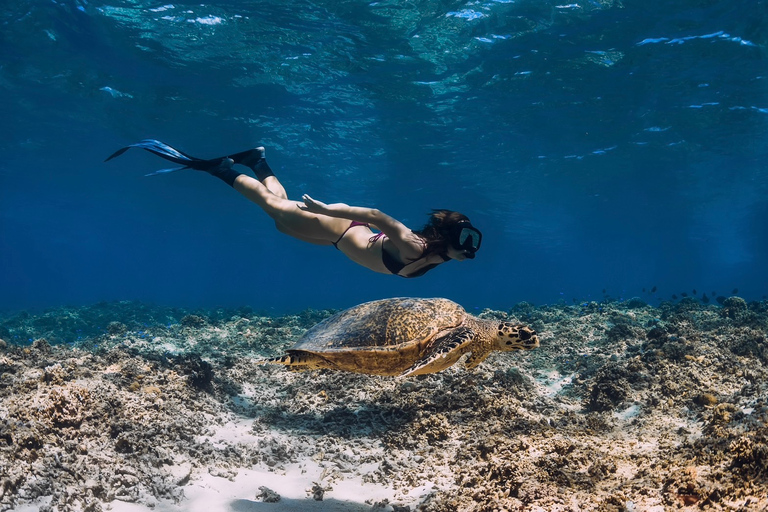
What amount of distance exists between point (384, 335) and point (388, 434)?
1.10 meters

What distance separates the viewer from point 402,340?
4457 mm

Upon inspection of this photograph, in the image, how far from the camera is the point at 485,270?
101m

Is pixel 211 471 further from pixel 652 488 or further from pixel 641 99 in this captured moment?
pixel 641 99

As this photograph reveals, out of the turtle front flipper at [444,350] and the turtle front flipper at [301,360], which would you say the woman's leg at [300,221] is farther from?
the turtle front flipper at [444,350]

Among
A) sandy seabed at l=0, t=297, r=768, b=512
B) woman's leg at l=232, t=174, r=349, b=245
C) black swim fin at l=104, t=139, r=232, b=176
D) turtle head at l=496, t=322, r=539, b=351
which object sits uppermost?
black swim fin at l=104, t=139, r=232, b=176

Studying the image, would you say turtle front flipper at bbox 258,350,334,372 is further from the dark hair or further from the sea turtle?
the dark hair

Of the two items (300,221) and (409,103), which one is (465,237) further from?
(409,103)

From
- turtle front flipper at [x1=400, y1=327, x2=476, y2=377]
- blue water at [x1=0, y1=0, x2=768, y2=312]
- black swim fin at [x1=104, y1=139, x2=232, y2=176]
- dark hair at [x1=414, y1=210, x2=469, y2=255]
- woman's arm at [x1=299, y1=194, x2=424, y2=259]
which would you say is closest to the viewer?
turtle front flipper at [x1=400, y1=327, x2=476, y2=377]

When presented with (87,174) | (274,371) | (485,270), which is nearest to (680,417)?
(274,371)

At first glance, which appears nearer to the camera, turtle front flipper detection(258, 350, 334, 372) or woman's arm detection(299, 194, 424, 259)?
turtle front flipper detection(258, 350, 334, 372)

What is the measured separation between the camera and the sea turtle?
4.38m

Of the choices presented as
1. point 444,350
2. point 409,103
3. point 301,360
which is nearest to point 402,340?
point 444,350

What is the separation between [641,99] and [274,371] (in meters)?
20.2

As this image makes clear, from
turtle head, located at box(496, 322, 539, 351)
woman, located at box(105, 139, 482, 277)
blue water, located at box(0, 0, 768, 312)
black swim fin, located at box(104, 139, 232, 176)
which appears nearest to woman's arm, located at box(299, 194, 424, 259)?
woman, located at box(105, 139, 482, 277)
